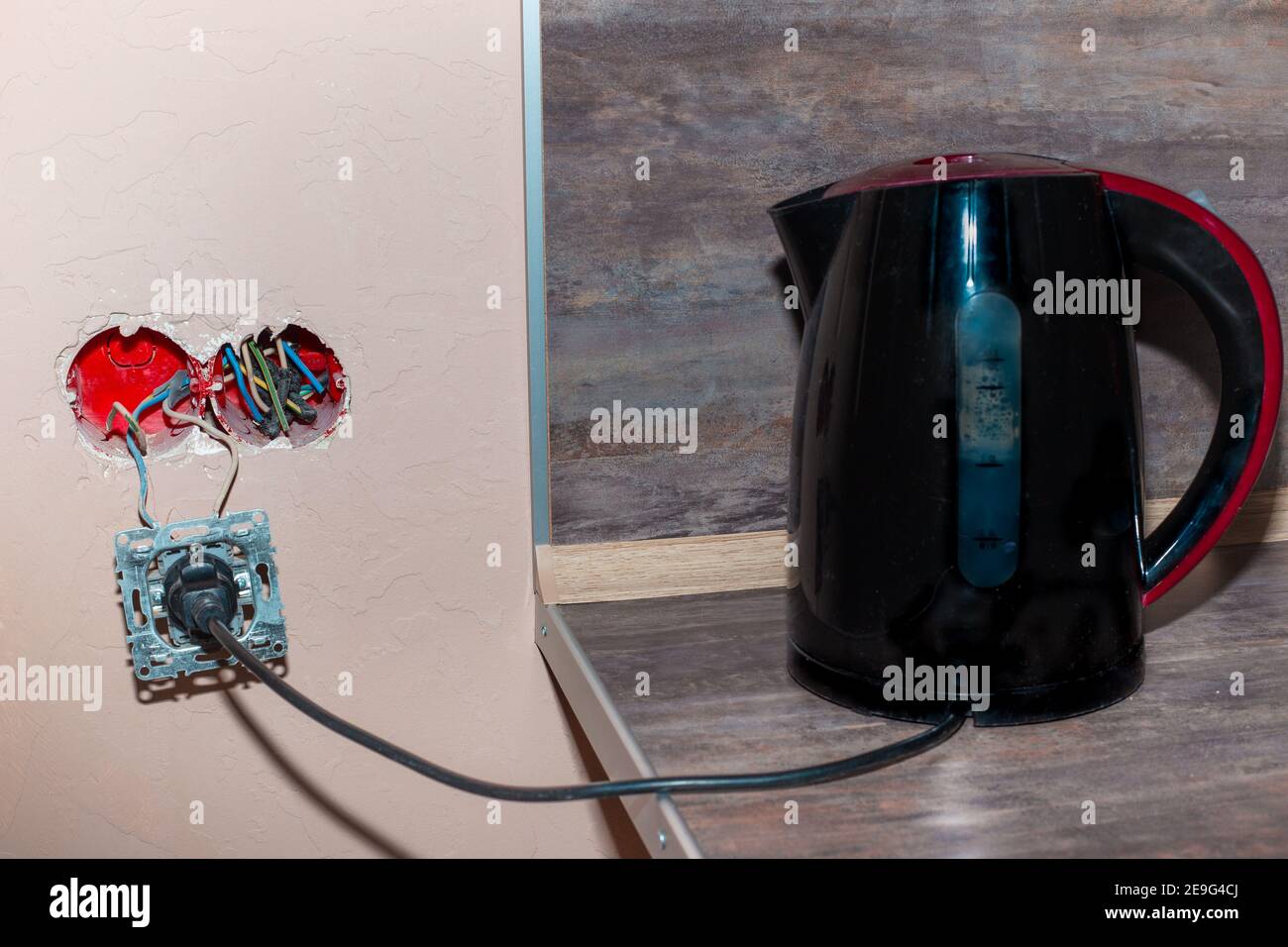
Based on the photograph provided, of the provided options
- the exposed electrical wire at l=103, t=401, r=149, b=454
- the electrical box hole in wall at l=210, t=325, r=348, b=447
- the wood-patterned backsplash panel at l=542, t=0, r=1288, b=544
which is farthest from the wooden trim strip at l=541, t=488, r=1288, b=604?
the exposed electrical wire at l=103, t=401, r=149, b=454

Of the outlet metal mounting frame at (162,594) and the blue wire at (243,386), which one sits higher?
the blue wire at (243,386)

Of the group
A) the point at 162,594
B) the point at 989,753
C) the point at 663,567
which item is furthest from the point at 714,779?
the point at 162,594

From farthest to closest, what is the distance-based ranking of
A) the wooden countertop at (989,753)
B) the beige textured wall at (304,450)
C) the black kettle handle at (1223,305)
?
1. the beige textured wall at (304,450)
2. the black kettle handle at (1223,305)
3. the wooden countertop at (989,753)

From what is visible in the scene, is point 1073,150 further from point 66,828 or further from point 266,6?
point 66,828

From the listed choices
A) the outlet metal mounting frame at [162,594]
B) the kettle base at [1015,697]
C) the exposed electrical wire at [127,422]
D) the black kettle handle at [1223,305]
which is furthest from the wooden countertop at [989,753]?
the exposed electrical wire at [127,422]

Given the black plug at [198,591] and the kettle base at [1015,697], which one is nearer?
the kettle base at [1015,697]

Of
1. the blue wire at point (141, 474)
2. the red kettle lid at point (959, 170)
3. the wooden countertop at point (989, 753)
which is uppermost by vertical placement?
the red kettle lid at point (959, 170)

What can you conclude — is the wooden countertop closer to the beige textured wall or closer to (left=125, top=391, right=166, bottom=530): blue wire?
the beige textured wall

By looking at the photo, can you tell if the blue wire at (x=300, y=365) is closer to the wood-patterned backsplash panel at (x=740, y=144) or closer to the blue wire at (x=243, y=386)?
the blue wire at (x=243, y=386)

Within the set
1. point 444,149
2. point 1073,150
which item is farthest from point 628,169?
point 1073,150

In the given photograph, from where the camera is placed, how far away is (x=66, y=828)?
31.8 inches

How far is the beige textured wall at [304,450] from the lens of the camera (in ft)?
2.44
